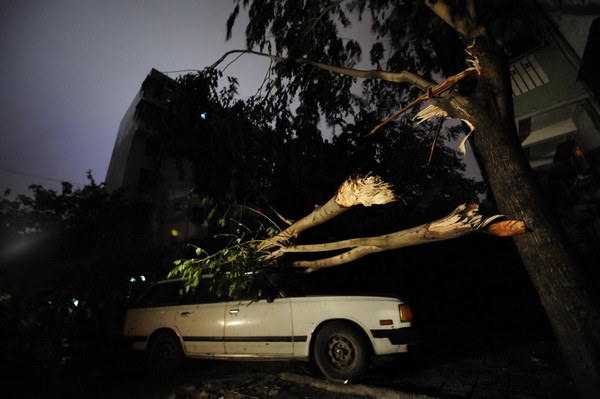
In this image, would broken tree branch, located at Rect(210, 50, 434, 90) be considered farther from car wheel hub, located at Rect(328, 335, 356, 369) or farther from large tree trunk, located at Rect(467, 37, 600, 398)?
car wheel hub, located at Rect(328, 335, 356, 369)

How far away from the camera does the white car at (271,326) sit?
3855mm

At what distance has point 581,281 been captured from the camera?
207cm

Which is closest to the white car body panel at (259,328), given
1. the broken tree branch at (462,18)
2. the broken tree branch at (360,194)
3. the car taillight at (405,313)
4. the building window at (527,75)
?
the car taillight at (405,313)

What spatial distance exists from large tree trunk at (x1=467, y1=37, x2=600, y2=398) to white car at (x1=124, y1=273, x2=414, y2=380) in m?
1.97

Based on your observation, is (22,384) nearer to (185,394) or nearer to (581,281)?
(185,394)

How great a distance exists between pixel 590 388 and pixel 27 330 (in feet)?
30.9

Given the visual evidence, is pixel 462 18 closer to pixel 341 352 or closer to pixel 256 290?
pixel 341 352

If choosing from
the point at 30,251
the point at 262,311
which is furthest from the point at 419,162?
the point at 30,251

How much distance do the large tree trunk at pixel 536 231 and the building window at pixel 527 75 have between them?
20.7ft

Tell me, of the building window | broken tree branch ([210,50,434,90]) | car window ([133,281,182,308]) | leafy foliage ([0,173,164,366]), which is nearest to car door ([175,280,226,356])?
car window ([133,281,182,308])

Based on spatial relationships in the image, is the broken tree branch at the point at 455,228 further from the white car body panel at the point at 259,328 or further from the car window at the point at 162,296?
the car window at the point at 162,296

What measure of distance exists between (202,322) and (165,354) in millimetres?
1167

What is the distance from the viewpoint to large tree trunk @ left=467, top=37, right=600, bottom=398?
2.00 metres

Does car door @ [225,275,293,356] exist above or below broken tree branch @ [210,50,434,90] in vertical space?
below
